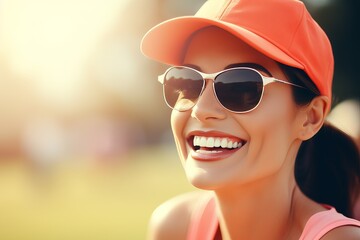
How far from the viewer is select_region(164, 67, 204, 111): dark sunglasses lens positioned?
2.46 metres

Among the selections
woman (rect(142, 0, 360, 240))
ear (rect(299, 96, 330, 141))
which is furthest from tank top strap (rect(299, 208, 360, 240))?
ear (rect(299, 96, 330, 141))

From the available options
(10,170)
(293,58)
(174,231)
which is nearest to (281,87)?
(293,58)

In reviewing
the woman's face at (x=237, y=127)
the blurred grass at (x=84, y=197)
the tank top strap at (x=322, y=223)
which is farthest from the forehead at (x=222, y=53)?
the blurred grass at (x=84, y=197)

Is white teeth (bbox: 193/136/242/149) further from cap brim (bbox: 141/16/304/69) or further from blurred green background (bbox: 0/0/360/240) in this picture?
blurred green background (bbox: 0/0/360/240)

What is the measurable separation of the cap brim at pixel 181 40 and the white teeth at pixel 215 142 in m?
0.37

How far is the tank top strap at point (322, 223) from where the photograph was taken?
229 centimetres

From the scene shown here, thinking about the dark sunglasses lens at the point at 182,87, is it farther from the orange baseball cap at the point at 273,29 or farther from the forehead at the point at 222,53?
the orange baseball cap at the point at 273,29

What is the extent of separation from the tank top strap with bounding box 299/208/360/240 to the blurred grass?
4872 millimetres

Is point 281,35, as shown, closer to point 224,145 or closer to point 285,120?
point 285,120

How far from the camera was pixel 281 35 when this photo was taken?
94.5 inches

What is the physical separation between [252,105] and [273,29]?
318 millimetres

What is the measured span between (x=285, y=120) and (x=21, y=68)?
53.9 ft

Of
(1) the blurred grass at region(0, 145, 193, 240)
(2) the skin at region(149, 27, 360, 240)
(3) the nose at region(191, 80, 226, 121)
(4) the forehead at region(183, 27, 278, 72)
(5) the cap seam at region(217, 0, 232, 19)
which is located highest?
(5) the cap seam at region(217, 0, 232, 19)

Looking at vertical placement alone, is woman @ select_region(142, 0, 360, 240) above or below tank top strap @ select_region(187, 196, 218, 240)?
above
